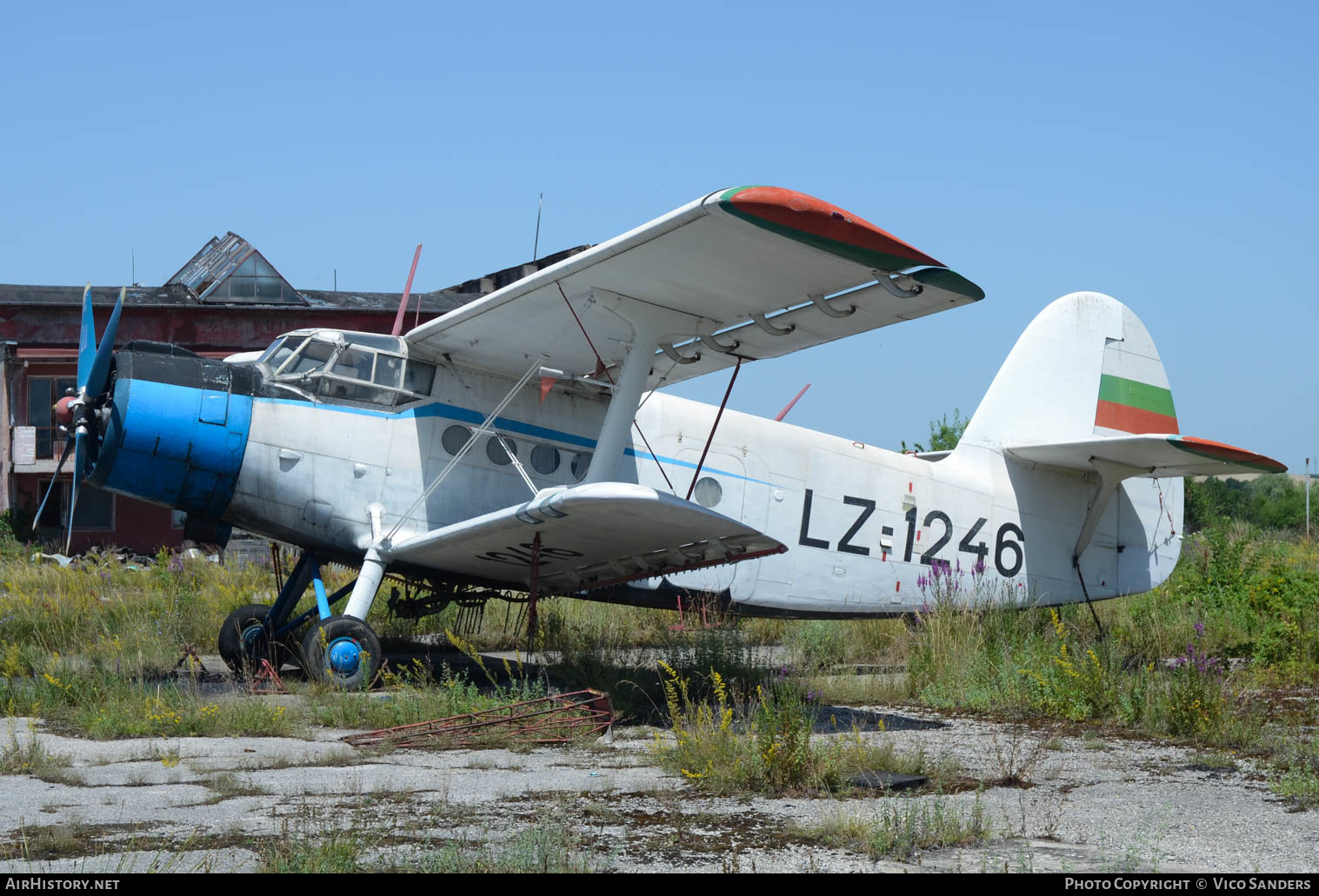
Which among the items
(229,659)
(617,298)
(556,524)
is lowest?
(229,659)

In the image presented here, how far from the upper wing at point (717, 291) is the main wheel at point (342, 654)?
2.28 meters

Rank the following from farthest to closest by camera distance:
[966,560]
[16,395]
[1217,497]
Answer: [1217,497] < [16,395] < [966,560]

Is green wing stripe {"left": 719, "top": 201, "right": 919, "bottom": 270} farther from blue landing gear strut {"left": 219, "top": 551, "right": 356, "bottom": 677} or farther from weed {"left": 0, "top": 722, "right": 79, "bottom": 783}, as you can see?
blue landing gear strut {"left": 219, "top": 551, "right": 356, "bottom": 677}

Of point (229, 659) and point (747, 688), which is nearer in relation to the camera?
point (747, 688)

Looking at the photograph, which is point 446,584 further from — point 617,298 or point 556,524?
point 617,298

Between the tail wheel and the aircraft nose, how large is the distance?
1.41 metres

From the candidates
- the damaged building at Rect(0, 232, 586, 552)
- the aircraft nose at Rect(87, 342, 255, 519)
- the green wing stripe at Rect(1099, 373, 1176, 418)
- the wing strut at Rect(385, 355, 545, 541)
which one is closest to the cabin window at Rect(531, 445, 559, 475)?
the wing strut at Rect(385, 355, 545, 541)

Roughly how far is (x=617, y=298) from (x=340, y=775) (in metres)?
3.87

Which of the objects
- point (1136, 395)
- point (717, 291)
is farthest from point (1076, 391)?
point (717, 291)

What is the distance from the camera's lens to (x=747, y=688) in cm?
836

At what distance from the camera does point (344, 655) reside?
8234 millimetres

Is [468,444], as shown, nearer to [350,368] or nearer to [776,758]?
[350,368]

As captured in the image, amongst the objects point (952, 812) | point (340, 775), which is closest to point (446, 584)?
point (340, 775)

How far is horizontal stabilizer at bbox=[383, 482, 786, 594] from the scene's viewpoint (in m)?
7.18
